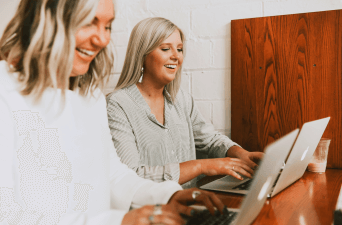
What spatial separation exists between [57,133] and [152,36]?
0.70 m

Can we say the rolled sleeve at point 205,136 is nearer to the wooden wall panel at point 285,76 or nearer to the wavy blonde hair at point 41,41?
the wooden wall panel at point 285,76

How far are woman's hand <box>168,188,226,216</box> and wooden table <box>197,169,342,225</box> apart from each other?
101 mm

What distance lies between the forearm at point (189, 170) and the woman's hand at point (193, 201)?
322mm

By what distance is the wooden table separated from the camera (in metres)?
0.71

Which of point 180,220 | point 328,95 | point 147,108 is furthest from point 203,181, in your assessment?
point 328,95

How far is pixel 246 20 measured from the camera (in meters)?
1.40

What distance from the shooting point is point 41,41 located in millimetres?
618

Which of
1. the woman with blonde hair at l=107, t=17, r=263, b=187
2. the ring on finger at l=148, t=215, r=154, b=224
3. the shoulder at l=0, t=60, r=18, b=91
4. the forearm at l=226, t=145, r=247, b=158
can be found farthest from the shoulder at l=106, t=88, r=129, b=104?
the ring on finger at l=148, t=215, r=154, b=224

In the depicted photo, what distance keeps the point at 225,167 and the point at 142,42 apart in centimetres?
60

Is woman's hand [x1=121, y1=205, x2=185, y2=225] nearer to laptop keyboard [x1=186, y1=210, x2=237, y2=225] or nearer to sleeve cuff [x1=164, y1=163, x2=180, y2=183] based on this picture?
laptop keyboard [x1=186, y1=210, x2=237, y2=225]

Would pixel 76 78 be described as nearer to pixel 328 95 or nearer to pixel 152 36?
pixel 152 36

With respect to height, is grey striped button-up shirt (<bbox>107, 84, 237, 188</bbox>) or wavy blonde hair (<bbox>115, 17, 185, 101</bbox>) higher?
wavy blonde hair (<bbox>115, 17, 185, 101</bbox>)

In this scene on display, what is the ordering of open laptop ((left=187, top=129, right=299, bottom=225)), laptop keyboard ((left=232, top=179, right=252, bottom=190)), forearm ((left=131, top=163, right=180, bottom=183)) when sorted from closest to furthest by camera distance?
open laptop ((left=187, top=129, right=299, bottom=225)) → laptop keyboard ((left=232, top=179, right=252, bottom=190)) → forearm ((left=131, top=163, right=180, bottom=183))

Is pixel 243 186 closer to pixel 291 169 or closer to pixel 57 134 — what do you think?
pixel 291 169
